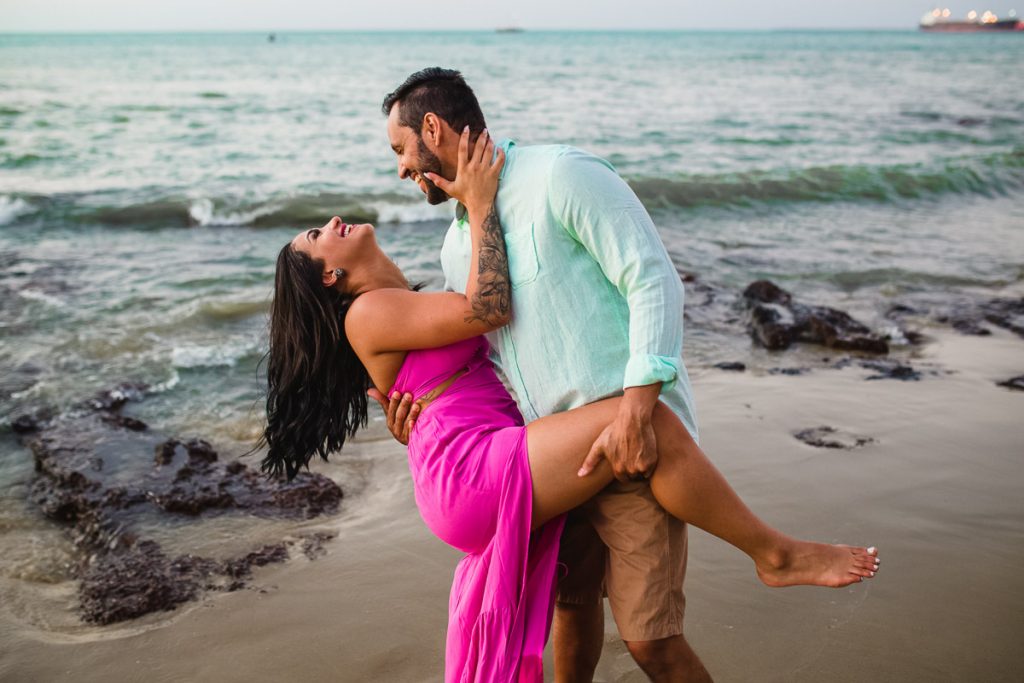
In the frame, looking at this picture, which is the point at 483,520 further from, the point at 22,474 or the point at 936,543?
the point at 22,474

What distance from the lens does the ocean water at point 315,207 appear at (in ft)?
23.3

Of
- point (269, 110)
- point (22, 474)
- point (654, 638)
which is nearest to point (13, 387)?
point (22, 474)

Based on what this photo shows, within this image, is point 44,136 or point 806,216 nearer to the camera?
point 806,216

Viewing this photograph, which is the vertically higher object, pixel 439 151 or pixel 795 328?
pixel 439 151

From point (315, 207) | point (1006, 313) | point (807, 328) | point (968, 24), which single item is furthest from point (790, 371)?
point (968, 24)

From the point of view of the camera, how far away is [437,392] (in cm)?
276

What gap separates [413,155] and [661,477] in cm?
120

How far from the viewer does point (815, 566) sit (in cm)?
261

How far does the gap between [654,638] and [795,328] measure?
16.9 ft

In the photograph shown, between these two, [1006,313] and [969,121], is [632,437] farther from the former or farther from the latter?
[969,121]

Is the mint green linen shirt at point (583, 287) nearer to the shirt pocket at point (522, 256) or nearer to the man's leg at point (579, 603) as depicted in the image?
the shirt pocket at point (522, 256)

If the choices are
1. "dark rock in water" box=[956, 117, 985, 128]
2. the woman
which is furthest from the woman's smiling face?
"dark rock in water" box=[956, 117, 985, 128]

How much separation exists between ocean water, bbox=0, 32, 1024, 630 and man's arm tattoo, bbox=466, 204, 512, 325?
2.19 meters

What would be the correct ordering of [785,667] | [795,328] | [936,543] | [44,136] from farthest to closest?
1. [44,136]
2. [795,328]
3. [936,543]
4. [785,667]
